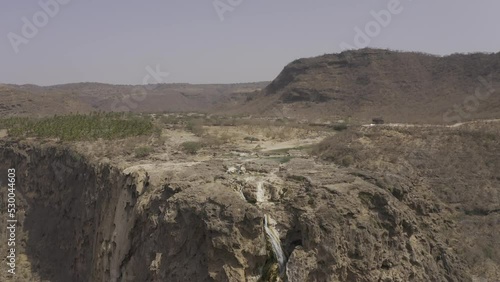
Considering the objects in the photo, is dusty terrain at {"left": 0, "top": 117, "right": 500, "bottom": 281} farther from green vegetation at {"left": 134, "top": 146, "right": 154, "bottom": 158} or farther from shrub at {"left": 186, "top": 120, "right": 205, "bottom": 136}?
shrub at {"left": 186, "top": 120, "right": 205, "bottom": 136}

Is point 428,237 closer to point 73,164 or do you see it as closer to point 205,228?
point 205,228

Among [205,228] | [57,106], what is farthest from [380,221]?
[57,106]

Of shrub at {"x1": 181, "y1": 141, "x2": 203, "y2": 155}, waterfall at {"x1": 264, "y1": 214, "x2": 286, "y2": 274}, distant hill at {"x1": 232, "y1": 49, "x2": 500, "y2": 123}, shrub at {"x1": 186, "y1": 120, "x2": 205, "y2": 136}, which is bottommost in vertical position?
waterfall at {"x1": 264, "y1": 214, "x2": 286, "y2": 274}

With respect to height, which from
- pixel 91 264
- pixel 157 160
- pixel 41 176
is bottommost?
pixel 91 264

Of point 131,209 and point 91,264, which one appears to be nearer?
point 131,209

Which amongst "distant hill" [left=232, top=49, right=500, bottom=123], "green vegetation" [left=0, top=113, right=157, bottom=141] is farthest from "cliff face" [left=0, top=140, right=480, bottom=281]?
"distant hill" [left=232, top=49, right=500, bottom=123]
